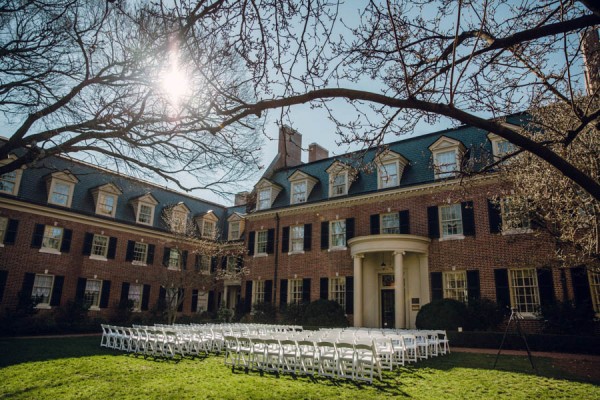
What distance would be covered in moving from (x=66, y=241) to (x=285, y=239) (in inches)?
533

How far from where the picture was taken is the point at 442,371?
32.7 ft

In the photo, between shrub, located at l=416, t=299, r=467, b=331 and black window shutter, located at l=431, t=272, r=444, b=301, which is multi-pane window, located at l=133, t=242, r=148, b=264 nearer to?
shrub, located at l=416, t=299, r=467, b=331

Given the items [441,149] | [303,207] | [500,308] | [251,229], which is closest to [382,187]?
[441,149]

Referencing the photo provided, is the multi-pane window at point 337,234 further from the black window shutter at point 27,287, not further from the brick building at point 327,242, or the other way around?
the black window shutter at point 27,287

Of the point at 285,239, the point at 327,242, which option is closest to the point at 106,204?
the point at 285,239

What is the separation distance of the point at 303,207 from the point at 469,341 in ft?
41.6

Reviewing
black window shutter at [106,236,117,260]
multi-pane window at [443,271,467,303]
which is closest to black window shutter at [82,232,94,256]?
black window shutter at [106,236,117,260]

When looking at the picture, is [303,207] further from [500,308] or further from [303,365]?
[303,365]

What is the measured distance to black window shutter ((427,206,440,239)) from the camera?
19.6 meters

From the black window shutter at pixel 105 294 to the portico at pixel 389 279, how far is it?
52.9 ft

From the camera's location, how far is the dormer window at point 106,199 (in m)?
25.8

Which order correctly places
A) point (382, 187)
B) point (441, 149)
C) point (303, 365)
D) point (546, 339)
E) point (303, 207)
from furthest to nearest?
point (303, 207), point (382, 187), point (441, 149), point (546, 339), point (303, 365)

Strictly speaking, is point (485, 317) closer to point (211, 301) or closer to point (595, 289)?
point (595, 289)

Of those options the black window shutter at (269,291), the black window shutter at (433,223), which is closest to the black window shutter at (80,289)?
the black window shutter at (269,291)
